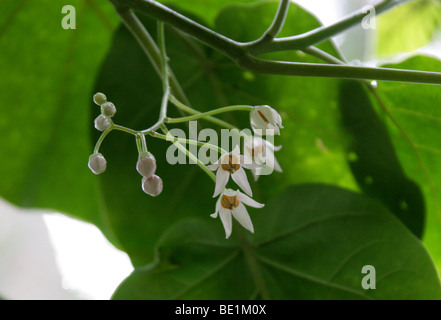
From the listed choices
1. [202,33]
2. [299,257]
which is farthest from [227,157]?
[299,257]

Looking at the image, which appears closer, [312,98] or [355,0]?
[312,98]

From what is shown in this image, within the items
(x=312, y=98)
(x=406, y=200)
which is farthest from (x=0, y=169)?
(x=406, y=200)

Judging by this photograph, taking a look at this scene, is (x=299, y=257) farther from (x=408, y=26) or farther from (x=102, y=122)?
(x=408, y=26)

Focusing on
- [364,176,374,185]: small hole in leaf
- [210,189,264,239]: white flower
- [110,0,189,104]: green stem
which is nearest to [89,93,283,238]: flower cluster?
[210,189,264,239]: white flower
